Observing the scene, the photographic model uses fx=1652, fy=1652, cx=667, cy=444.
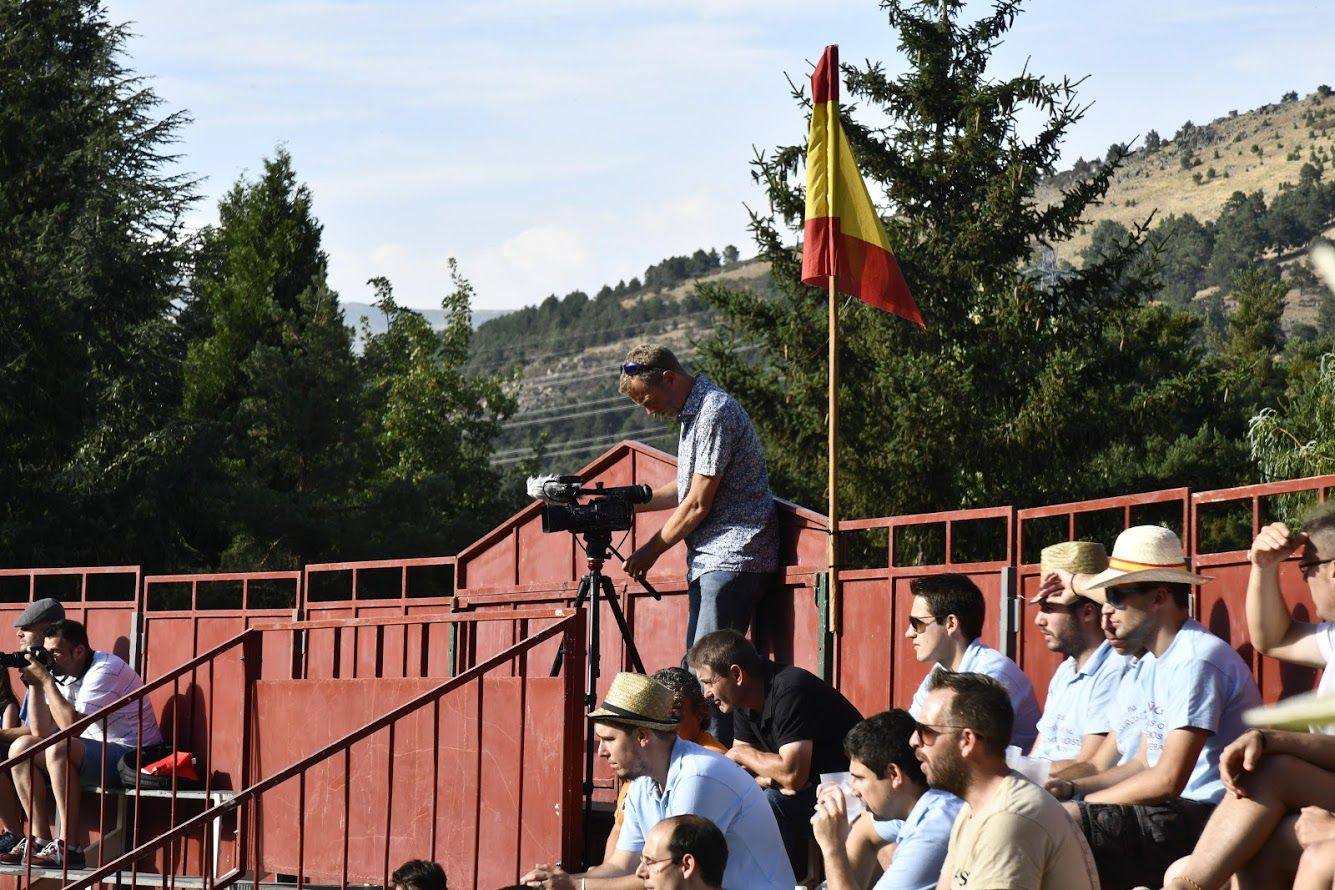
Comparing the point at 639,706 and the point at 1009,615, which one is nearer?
the point at 639,706

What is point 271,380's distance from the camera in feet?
129

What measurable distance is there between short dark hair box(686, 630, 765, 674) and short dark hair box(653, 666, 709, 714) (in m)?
0.09

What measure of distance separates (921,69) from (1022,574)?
24.7 meters

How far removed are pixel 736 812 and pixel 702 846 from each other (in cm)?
55

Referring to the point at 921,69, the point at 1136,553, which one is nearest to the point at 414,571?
the point at 921,69

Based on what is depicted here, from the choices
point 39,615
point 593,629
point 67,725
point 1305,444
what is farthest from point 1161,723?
point 1305,444

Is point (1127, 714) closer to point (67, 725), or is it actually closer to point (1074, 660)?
point (1074, 660)

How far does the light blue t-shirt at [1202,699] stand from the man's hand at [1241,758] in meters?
0.73

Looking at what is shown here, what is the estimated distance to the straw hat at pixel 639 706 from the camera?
5660 mm

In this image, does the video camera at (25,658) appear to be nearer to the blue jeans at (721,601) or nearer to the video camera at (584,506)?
the video camera at (584,506)

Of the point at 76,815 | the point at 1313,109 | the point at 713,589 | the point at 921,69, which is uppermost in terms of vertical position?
the point at 1313,109

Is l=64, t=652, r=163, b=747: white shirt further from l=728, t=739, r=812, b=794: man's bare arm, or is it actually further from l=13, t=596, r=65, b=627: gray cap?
l=728, t=739, r=812, b=794: man's bare arm

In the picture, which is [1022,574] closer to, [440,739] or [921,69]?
[440,739]

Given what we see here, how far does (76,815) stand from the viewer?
10148 millimetres
